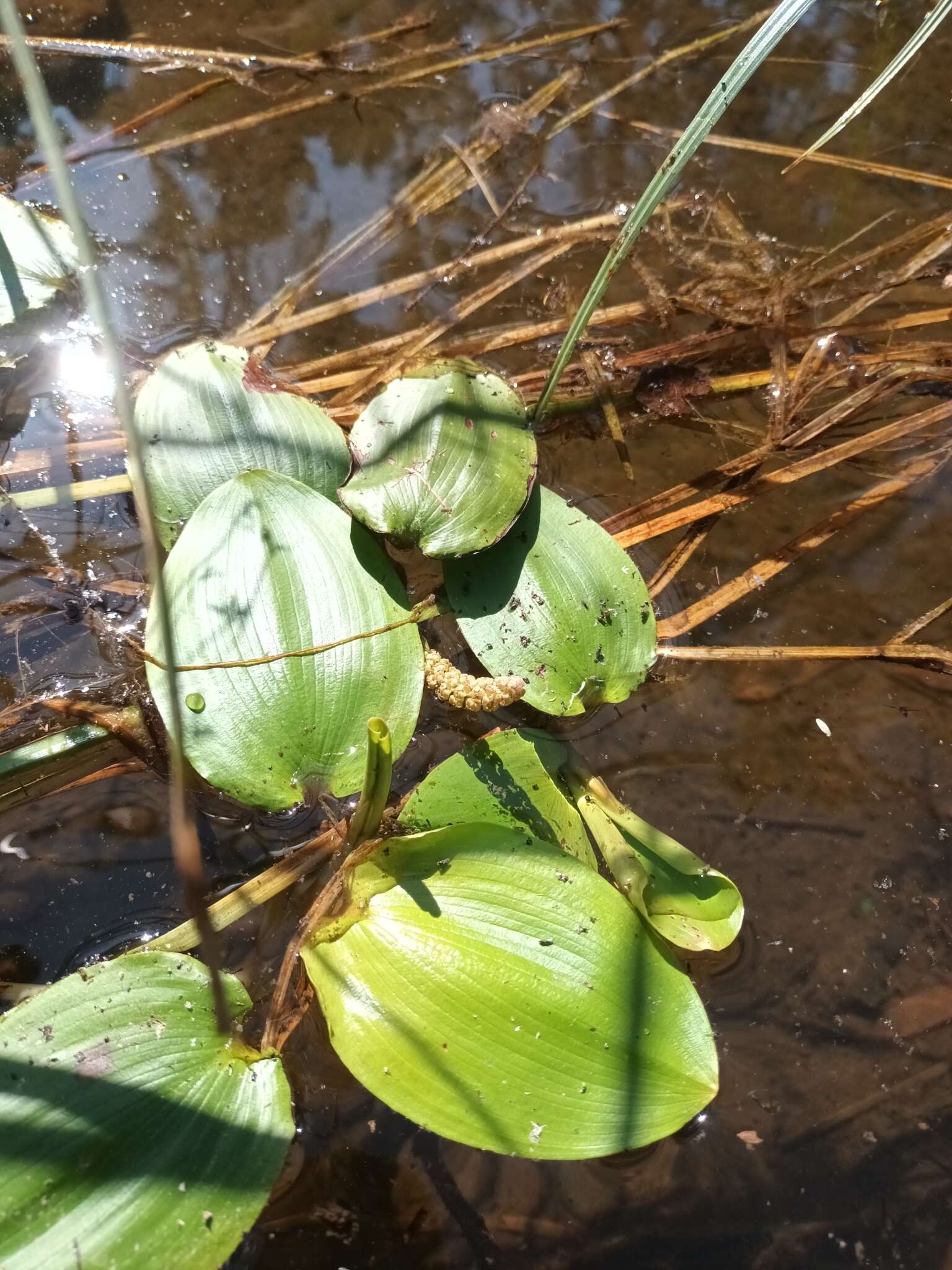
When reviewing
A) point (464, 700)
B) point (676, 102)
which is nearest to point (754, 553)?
point (464, 700)

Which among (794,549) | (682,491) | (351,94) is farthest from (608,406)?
(351,94)

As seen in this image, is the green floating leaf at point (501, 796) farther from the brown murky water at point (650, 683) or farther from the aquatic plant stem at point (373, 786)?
the brown murky water at point (650, 683)

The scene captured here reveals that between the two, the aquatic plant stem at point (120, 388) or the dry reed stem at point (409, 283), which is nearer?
the aquatic plant stem at point (120, 388)

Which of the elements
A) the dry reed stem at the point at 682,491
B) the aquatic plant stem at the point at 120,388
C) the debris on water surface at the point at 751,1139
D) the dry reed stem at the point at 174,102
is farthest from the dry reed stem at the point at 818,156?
the debris on water surface at the point at 751,1139

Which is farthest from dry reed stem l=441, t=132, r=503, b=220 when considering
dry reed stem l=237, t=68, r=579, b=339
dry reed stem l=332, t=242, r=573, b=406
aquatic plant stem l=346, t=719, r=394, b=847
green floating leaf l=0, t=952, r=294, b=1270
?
green floating leaf l=0, t=952, r=294, b=1270

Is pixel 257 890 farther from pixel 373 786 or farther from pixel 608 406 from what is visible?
pixel 608 406

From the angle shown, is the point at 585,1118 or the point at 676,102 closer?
the point at 585,1118

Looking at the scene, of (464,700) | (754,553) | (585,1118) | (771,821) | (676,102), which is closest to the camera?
(585,1118)

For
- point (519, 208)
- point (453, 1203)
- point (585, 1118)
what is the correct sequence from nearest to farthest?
point (585, 1118)
point (453, 1203)
point (519, 208)

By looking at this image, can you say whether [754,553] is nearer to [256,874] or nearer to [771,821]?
[771,821]
